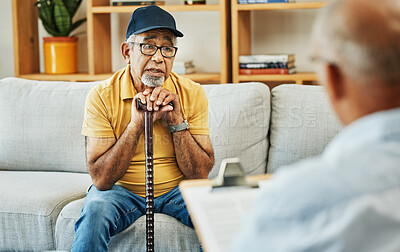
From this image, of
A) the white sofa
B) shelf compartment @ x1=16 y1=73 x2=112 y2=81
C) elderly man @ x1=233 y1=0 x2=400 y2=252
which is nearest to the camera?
elderly man @ x1=233 y1=0 x2=400 y2=252

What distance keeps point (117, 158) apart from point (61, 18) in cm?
148

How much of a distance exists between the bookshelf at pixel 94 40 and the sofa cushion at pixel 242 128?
0.56 m

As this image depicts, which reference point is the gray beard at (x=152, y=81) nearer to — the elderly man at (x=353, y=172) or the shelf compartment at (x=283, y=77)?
the shelf compartment at (x=283, y=77)

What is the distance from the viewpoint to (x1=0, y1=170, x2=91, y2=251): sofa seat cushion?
225cm

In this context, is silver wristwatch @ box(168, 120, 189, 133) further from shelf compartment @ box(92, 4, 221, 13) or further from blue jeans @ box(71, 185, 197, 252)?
shelf compartment @ box(92, 4, 221, 13)

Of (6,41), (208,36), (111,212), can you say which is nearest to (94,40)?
(208,36)

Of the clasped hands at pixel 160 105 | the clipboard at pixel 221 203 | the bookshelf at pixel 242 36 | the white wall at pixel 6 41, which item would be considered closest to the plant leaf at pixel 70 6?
the white wall at pixel 6 41

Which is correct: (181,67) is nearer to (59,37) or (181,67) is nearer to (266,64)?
(266,64)

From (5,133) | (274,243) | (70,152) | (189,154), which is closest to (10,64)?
(5,133)

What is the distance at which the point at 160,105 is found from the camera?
200 cm

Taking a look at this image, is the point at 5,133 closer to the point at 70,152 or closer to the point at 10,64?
the point at 70,152

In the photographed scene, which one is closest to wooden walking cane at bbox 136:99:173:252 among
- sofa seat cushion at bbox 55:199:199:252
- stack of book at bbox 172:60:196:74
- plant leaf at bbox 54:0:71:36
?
sofa seat cushion at bbox 55:199:199:252

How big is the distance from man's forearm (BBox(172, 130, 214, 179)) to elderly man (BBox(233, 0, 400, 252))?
1.26 m

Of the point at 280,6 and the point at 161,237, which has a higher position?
the point at 280,6
